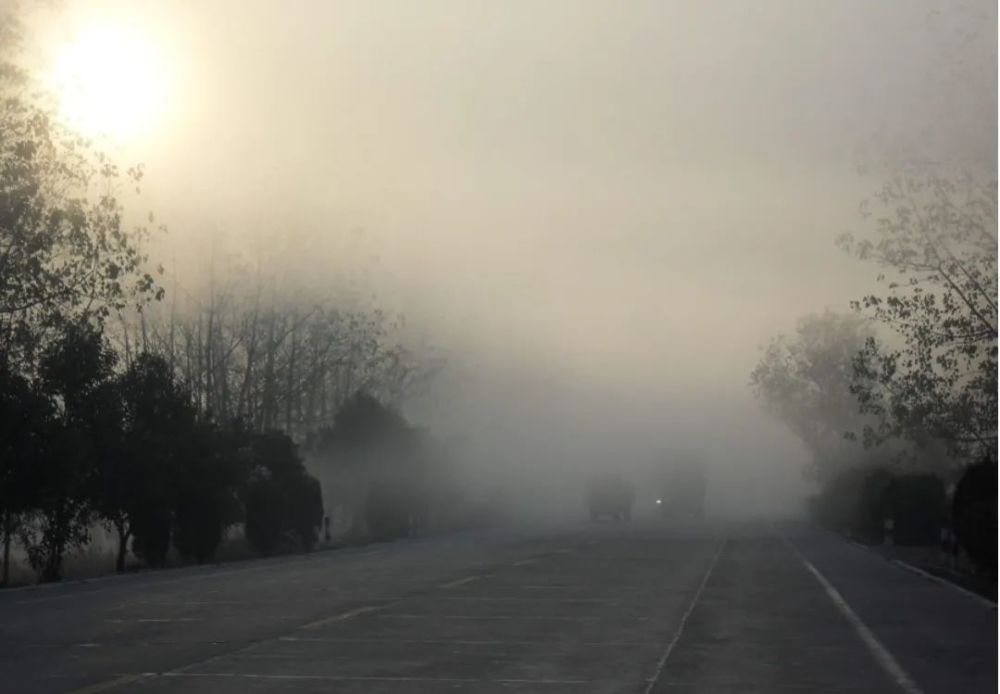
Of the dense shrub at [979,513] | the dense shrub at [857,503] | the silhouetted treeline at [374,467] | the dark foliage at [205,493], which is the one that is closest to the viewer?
the dense shrub at [979,513]

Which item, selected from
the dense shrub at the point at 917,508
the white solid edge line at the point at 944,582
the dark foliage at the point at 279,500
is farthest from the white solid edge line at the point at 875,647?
the dense shrub at the point at 917,508

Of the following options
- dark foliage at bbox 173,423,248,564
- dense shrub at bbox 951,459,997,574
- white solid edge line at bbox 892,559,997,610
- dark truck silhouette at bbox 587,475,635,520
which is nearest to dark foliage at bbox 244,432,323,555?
dark foliage at bbox 173,423,248,564

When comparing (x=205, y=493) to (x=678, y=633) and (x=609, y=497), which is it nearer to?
(x=678, y=633)

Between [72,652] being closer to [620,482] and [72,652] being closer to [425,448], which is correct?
[425,448]

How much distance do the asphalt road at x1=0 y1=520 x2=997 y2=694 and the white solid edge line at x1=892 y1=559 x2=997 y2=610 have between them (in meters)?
0.29

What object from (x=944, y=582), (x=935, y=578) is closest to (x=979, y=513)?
(x=944, y=582)

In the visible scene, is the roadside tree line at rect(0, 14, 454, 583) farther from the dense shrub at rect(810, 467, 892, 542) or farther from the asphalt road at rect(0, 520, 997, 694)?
the dense shrub at rect(810, 467, 892, 542)

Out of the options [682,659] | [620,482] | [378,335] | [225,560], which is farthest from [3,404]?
[620,482]

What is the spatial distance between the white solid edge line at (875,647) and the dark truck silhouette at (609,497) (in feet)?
254

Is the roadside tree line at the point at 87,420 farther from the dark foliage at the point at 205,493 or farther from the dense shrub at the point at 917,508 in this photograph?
the dense shrub at the point at 917,508

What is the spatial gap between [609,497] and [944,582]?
2991 inches

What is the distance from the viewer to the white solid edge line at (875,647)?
524 inches

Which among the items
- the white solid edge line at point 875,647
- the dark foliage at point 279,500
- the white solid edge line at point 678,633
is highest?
the dark foliage at point 279,500

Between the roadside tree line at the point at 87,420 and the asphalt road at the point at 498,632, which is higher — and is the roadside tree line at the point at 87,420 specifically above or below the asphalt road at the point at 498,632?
above
